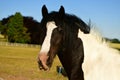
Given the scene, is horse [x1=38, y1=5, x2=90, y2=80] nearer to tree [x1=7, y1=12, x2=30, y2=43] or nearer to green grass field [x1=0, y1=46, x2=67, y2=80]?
green grass field [x1=0, y1=46, x2=67, y2=80]

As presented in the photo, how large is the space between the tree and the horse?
326ft

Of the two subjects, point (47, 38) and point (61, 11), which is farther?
point (61, 11)

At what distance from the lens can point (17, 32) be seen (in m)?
108

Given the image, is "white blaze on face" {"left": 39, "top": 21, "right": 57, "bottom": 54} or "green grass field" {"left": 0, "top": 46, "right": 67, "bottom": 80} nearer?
"white blaze on face" {"left": 39, "top": 21, "right": 57, "bottom": 54}

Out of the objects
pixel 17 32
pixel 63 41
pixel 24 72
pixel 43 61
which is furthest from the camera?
pixel 17 32

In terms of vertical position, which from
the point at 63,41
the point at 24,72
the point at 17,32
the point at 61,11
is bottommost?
the point at 24,72

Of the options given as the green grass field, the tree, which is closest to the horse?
the green grass field

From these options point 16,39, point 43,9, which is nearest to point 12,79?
point 43,9

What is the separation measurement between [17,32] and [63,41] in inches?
4098

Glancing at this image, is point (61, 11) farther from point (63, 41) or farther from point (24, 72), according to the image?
point (24, 72)

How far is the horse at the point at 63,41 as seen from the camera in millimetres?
5161

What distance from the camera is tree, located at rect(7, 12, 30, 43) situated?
107 m

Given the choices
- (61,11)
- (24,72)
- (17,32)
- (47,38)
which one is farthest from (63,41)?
(17,32)

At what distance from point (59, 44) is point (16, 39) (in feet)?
341
